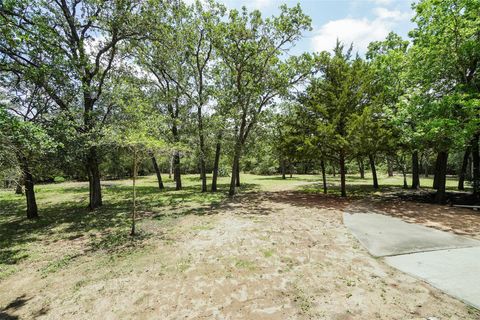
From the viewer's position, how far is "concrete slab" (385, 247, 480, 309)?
159 inches

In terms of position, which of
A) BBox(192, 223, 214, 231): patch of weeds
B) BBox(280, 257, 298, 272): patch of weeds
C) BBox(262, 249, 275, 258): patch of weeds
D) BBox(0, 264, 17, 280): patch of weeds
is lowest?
BBox(0, 264, 17, 280): patch of weeds

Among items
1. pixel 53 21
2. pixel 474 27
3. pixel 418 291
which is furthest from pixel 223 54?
pixel 418 291

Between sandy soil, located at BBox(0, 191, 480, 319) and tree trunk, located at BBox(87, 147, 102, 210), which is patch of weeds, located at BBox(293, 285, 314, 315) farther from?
tree trunk, located at BBox(87, 147, 102, 210)

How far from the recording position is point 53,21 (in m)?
10.9

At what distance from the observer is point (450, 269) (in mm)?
4789

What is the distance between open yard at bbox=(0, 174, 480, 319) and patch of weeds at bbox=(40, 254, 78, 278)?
3cm

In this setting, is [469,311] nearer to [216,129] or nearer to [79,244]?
[79,244]

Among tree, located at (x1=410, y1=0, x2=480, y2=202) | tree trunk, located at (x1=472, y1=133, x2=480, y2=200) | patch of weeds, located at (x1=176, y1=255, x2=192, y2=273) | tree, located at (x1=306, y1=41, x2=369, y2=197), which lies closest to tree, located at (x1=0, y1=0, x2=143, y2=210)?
patch of weeds, located at (x1=176, y1=255, x2=192, y2=273)

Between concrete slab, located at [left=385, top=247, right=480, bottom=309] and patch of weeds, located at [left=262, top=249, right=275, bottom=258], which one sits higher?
concrete slab, located at [left=385, top=247, right=480, bottom=309]

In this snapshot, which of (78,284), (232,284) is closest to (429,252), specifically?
(232,284)

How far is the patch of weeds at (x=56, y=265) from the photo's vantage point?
5.95 m

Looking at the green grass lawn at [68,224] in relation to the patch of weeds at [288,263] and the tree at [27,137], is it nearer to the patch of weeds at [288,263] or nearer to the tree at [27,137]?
the tree at [27,137]

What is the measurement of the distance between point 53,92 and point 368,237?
13767 mm

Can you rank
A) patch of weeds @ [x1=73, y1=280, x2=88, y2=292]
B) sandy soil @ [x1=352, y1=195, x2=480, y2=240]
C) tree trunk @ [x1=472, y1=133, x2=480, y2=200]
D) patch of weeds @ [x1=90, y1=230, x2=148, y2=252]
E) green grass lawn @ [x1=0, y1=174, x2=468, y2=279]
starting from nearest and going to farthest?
1. patch of weeds @ [x1=73, y1=280, x2=88, y2=292]
2. patch of weeds @ [x1=90, y1=230, x2=148, y2=252]
3. green grass lawn @ [x1=0, y1=174, x2=468, y2=279]
4. sandy soil @ [x1=352, y1=195, x2=480, y2=240]
5. tree trunk @ [x1=472, y1=133, x2=480, y2=200]
